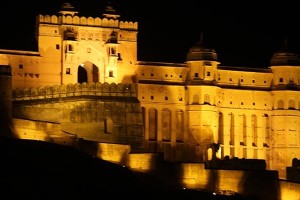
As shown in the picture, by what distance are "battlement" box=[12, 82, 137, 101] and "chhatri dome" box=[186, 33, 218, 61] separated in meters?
8.12

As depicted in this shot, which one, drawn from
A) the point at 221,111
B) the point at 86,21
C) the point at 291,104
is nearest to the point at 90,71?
the point at 86,21

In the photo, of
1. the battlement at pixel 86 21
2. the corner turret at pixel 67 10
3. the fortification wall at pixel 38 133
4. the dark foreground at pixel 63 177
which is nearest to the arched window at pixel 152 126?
the battlement at pixel 86 21

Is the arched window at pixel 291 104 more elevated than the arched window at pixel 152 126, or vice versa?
the arched window at pixel 291 104

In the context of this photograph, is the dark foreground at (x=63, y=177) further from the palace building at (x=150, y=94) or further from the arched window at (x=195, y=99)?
the arched window at (x=195, y=99)

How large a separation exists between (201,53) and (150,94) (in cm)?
546

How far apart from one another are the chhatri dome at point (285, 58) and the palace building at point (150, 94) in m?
0.08

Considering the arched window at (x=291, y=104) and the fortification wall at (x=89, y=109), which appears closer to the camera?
the fortification wall at (x=89, y=109)

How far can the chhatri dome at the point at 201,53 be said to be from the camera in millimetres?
153375

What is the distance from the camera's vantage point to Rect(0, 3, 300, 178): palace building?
144 metres

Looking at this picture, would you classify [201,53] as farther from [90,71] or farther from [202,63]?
[90,71]

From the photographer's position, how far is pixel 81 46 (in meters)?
150

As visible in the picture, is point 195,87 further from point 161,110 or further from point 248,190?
point 248,190

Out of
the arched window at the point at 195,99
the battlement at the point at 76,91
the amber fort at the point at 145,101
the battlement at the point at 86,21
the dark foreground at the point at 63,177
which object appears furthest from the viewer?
the arched window at the point at 195,99

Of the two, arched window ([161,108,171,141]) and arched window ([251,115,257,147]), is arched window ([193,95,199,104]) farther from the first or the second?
arched window ([251,115,257,147])
